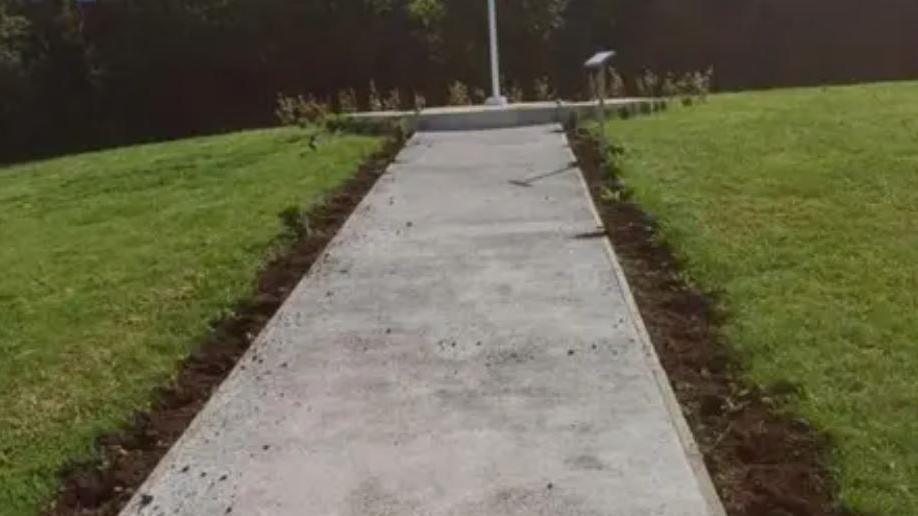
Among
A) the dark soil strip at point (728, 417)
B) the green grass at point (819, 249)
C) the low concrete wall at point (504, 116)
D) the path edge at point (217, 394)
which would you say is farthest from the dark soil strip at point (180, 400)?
the low concrete wall at point (504, 116)

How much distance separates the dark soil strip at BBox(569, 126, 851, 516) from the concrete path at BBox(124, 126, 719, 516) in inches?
3.6

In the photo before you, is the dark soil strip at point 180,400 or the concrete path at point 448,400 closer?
the concrete path at point 448,400

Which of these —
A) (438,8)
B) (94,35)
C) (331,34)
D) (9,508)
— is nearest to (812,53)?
(438,8)

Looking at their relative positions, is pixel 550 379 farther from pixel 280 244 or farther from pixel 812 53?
pixel 812 53

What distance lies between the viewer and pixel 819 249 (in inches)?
221

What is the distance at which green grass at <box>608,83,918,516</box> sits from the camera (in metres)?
3.64

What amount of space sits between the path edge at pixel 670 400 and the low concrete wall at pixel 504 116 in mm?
5649

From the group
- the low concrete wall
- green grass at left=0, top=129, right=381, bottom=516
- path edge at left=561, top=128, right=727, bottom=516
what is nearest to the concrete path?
path edge at left=561, top=128, right=727, bottom=516

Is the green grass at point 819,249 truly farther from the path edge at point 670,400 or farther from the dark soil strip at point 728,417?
the path edge at point 670,400

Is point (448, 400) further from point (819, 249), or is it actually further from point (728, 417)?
point (819, 249)

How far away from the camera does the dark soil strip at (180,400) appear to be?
3.62 m

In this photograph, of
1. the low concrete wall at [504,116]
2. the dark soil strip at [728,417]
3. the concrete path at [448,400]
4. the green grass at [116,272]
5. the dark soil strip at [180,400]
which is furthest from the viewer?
the low concrete wall at [504,116]

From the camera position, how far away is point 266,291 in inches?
228

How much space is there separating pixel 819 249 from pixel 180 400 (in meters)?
3.06
